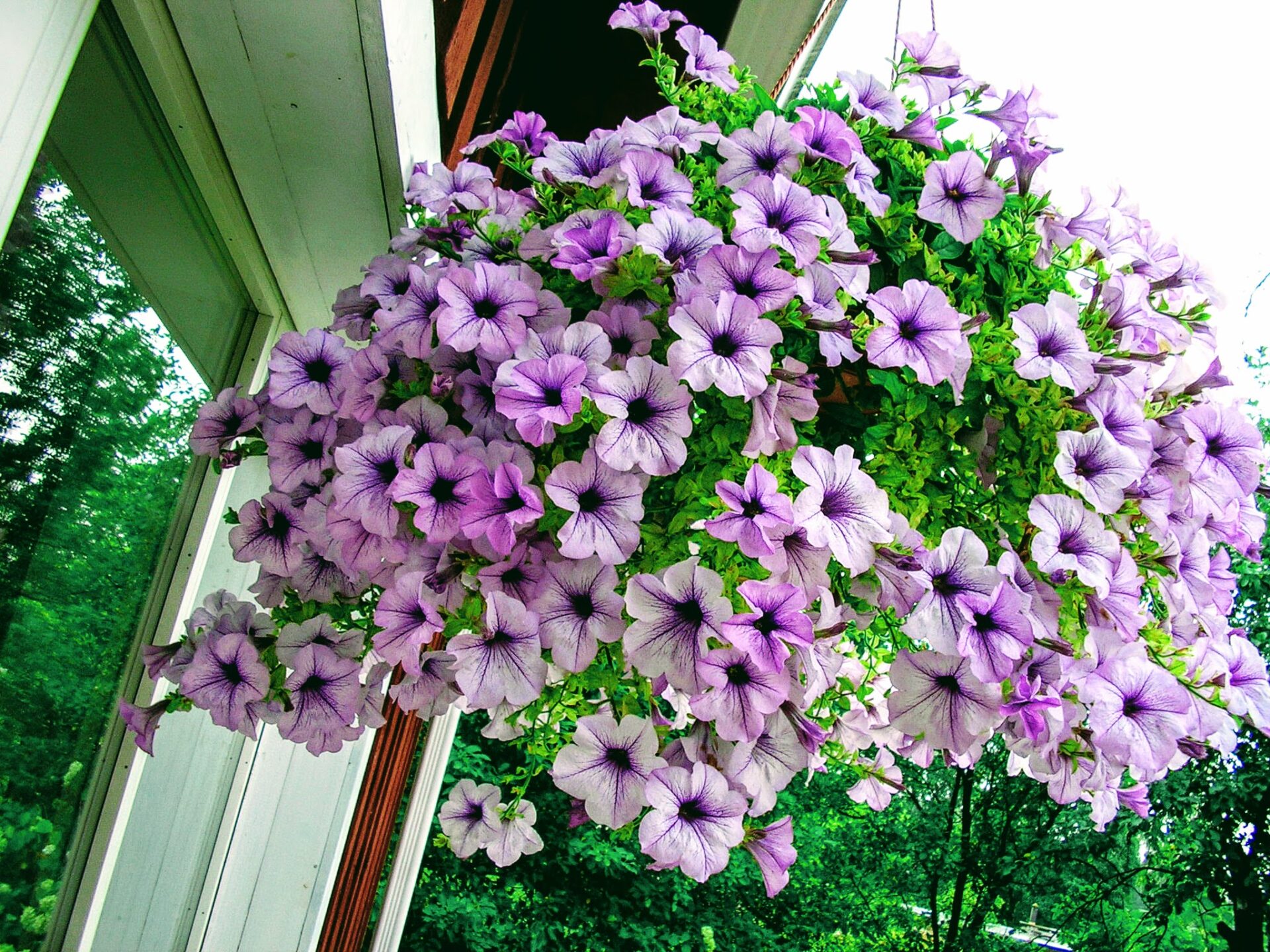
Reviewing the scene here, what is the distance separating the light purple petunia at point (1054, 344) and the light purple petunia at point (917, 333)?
0.16 ft

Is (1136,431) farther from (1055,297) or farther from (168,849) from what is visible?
(168,849)

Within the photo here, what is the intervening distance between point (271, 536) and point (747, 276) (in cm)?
36

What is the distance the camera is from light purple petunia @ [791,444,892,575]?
528 mm

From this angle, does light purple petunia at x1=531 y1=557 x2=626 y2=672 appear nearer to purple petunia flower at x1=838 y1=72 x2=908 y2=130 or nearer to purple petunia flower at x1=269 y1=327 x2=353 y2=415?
purple petunia flower at x1=269 y1=327 x2=353 y2=415

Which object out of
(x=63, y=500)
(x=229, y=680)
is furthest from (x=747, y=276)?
(x=63, y=500)

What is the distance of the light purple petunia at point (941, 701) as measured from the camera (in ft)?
1.77

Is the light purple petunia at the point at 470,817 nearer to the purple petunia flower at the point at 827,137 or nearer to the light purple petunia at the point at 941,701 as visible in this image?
the light purple petunia at the point at 941,701

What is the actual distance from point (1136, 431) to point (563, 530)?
396 millimetres

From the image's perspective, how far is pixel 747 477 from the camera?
53 centimetres

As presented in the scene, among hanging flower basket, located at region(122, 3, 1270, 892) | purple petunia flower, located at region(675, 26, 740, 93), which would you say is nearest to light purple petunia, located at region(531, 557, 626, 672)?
hanging flower basket, located at region(122, 3, 1270, 892)

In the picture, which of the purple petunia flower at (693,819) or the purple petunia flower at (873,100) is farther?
the purple petunia flower at (873,100)

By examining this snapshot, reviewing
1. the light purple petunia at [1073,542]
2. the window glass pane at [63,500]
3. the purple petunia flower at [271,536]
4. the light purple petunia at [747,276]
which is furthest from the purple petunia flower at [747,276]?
the window glass pane at [63,500]

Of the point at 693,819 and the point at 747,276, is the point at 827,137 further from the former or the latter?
the point at 693,819

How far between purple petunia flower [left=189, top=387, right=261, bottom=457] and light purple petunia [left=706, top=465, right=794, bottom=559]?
35 centimetres
